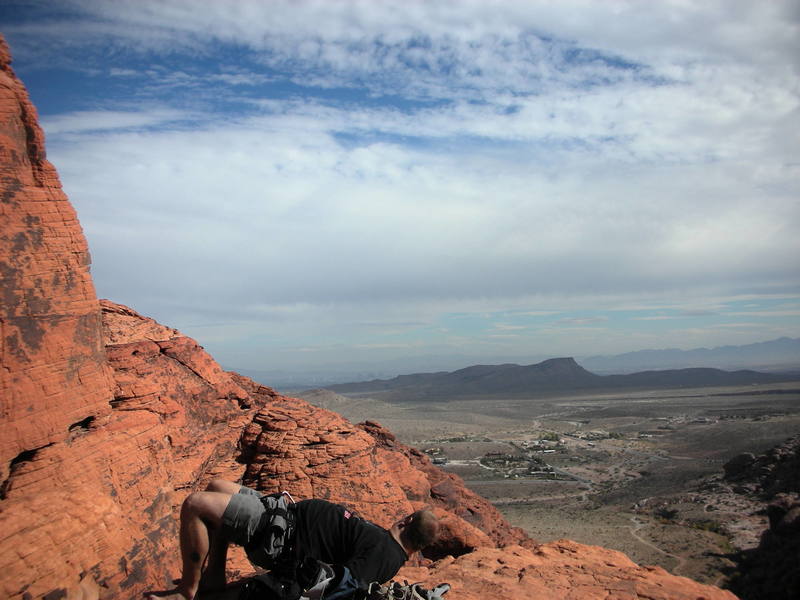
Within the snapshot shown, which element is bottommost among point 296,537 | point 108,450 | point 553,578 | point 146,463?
point 553,578

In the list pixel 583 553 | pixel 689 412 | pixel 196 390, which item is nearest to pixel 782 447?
pixel 583 553

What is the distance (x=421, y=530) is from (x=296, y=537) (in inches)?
57.9

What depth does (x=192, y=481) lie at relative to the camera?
10.4m

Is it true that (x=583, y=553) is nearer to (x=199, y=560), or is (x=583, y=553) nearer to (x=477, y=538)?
(x=477, y=538)

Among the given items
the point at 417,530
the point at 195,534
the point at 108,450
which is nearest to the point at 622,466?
the point at 417,530

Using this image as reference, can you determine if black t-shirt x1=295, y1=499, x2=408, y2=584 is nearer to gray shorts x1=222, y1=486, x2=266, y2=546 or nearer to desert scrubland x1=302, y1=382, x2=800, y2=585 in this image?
gray shorts x1=222, y1=486, x2=266, y2=546

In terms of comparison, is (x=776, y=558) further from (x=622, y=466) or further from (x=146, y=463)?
(x=622, y=466)

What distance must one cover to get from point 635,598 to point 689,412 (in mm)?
112707

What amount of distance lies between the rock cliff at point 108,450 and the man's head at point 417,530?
10.5 feet

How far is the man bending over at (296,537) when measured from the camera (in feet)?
18.7

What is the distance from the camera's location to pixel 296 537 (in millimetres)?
6102

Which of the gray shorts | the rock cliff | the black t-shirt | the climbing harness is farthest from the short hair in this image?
the rock cliff

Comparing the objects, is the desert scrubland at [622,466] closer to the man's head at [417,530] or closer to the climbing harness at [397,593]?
the climbing harness at [397,593]

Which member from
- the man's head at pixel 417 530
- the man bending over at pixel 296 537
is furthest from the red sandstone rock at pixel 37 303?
the man's head at pixel 417 530
